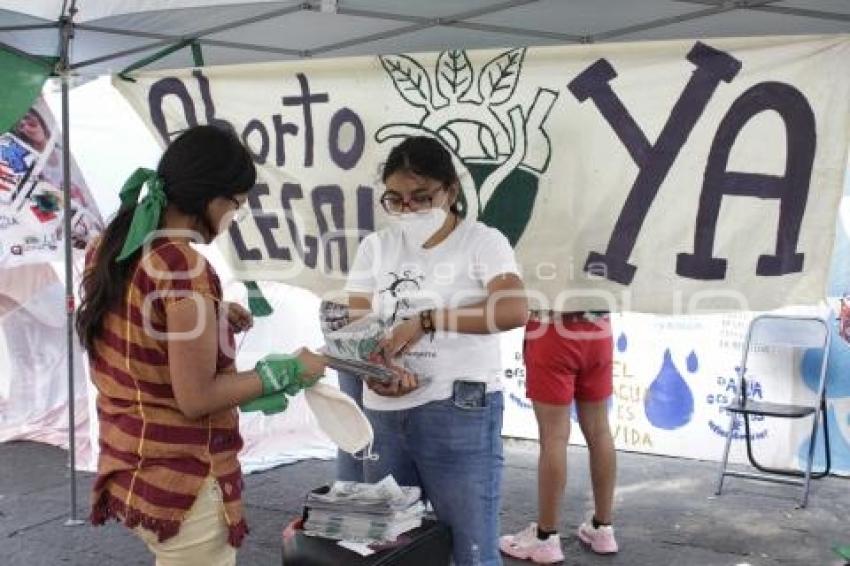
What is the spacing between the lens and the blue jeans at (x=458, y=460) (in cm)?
215

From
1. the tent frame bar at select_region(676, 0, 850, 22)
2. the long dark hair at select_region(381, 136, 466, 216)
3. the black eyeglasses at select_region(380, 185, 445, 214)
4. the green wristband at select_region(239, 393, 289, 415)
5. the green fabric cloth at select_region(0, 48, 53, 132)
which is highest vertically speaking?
the tent frame bar at select_region(676, 0, 850, 22)

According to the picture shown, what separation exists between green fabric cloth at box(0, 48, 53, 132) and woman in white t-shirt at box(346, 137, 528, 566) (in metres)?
2.01

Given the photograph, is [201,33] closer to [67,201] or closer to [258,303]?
[67,201]

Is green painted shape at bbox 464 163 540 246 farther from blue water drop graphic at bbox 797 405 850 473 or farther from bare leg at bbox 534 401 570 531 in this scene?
blue water drop graphic at bbox 797 405 850 473

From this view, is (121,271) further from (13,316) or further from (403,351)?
(13,316)

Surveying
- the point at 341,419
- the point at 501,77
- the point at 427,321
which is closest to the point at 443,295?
the point at 427,321

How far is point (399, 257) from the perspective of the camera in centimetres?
231

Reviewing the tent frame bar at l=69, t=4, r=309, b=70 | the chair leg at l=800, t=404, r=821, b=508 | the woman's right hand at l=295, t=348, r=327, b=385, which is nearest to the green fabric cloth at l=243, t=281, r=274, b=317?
the tent frame bar at l=69, t=4, r=309, b=70

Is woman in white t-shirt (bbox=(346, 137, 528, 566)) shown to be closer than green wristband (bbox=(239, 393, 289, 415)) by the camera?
No

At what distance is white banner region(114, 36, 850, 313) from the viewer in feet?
9.41

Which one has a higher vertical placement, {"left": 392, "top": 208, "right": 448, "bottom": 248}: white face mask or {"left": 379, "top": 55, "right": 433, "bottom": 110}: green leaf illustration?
{"left": 379, "top": 55, "right": 433, "bottom": 110}: green leaf illustration

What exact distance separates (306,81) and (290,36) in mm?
195

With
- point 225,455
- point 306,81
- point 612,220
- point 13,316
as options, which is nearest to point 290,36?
point 306,81

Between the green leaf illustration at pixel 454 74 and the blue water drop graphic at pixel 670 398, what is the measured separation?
A: 2.28 m
